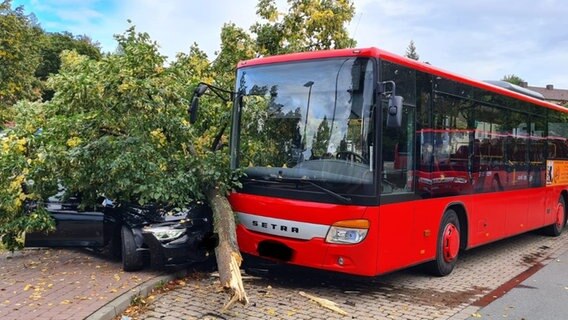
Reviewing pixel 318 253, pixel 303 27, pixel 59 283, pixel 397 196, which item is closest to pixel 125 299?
pixel 59 283

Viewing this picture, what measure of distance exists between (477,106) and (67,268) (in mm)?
6582

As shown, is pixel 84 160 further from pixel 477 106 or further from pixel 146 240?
pixel 477 106

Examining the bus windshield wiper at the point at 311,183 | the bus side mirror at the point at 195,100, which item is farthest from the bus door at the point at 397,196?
the bus side mirror at the point at 195,100

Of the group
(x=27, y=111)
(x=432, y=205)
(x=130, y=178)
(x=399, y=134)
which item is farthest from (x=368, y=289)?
(x=27, y=111)

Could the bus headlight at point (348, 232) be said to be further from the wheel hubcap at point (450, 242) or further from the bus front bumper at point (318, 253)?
the wheel hubcap at point (450, 242)

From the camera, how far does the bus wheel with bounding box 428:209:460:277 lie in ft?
25.1

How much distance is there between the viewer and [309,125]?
6.61 m

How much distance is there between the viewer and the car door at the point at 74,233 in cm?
759

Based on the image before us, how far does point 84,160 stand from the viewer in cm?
715

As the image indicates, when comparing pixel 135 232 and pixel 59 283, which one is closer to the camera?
pixel 59 283

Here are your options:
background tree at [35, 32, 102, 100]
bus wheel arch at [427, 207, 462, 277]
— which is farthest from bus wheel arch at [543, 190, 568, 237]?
background tree at [35, 32, 102, 100]

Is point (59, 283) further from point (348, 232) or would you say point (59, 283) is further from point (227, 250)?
point (348, 232)

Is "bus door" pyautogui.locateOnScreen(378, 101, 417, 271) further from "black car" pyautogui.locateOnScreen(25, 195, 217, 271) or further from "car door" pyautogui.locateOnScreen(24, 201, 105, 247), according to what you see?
"car door" pyautogui.locateOnScreen(24, 201, 105, 247)

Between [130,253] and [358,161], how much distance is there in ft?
10.5
